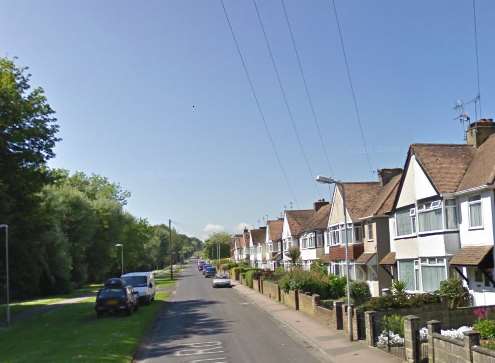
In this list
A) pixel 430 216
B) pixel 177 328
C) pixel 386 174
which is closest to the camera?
pixel 177 328

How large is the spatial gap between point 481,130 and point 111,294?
2038 centimetres

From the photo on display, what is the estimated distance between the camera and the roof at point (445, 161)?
2512cm

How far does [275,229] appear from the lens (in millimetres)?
86875

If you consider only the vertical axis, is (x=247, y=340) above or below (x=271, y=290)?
below

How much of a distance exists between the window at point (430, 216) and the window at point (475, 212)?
1810 mm

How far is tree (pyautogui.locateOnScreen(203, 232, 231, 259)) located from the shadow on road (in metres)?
127

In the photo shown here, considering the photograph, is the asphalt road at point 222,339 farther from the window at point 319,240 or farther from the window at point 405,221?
the window at point 319,240

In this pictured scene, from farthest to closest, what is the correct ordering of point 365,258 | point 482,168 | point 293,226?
1. point 293,226
2. point 365,258
3. point 482,168

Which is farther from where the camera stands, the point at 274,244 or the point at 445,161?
the point at 274,244

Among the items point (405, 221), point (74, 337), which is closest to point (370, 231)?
point (405, 221)

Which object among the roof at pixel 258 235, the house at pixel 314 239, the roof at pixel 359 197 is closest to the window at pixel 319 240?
the house at pixel 314 239

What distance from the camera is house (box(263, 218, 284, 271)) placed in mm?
80875

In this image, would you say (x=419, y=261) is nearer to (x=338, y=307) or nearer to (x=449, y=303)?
(x=449, y=303)

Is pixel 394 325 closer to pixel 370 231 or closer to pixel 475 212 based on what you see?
pixel 475 212
